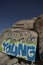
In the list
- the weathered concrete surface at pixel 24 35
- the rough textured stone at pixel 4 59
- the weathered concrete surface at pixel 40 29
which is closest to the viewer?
the weathered concrete surface at pixel 40 29

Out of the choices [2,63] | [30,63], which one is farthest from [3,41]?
[30,63]

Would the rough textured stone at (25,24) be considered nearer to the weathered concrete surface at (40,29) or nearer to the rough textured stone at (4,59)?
the weathered concrete surface at (40,29)

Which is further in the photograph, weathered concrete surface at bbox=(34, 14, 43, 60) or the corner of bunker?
the corner of bunker

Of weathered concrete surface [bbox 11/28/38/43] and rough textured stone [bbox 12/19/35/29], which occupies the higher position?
rough textured stone [bbox 12/19/35/29]

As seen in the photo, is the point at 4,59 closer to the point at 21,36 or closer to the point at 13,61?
the point at 13,61

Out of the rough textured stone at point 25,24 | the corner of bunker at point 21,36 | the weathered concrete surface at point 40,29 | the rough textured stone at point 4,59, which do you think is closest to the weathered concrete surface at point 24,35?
the corner of bunker at point 21,36

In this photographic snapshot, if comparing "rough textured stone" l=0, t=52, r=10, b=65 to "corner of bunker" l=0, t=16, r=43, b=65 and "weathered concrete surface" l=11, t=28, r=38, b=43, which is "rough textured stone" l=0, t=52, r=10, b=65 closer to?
"corner of bunker" l=0, t=16, r=43, b=65

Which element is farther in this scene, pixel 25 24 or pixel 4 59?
pixel 25 24

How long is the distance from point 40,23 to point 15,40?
2.00m

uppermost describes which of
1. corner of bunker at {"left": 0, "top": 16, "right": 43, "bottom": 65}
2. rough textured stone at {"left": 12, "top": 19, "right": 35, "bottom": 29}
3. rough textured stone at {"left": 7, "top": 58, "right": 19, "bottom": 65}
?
rough textured stone at {"left": 12, "top": 19, "right": 35, "bottom": 29}

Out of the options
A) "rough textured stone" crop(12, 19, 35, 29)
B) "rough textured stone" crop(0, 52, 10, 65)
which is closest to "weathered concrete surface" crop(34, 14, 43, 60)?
"rough textured stone" crop(12, 19, 35, 29)

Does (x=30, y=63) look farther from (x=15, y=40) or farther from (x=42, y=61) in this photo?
(x=15, y=40)

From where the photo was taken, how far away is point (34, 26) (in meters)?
14.1

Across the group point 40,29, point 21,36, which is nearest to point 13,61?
point 21,36
